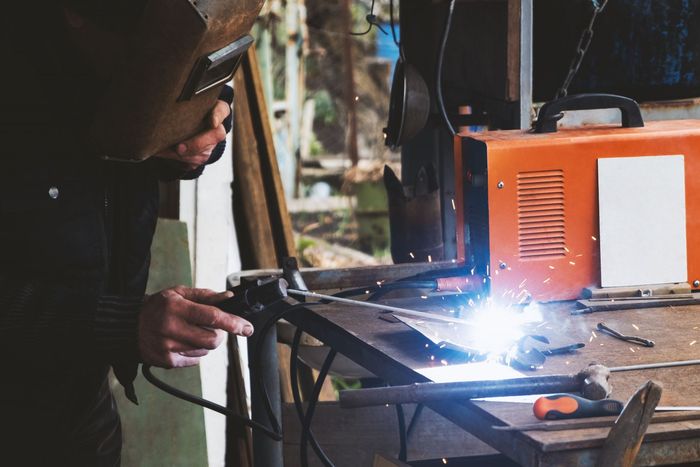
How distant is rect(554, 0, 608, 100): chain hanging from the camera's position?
2.19 meters

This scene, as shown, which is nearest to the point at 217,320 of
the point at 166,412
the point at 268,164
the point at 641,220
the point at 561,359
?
the point at 561,359

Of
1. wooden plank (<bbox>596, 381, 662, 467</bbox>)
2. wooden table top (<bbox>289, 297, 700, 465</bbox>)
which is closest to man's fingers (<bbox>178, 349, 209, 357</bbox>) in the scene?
wooden table top (<bbox>289, 297, 700, 465</bbox>)

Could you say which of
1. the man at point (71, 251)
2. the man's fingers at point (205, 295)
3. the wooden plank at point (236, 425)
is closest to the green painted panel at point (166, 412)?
the wooden plank at point (236, 425)

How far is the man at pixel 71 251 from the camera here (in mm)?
1575

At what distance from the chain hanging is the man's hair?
1.13 meters

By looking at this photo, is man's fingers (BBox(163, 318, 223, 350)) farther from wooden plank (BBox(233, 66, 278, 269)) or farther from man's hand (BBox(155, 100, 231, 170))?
wooden plank (BBox(233, 66, 278, 269))

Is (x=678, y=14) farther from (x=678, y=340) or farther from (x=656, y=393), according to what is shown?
(x=656, y=393)

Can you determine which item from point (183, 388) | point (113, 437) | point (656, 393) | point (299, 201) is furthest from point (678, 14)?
point (299, 201)

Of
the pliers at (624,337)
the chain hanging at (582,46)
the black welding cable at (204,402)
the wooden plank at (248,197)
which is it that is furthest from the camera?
the wooden plank at (248,197)

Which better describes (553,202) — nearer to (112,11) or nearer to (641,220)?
(641,220)

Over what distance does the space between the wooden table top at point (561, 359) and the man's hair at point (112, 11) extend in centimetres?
66

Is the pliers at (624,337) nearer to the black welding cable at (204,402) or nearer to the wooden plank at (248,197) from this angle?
the black welding cable at (204,402)

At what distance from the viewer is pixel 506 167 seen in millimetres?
1811

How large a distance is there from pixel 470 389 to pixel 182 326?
0.51 m
